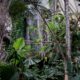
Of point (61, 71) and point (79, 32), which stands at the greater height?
point (79, 32)

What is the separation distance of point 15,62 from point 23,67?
367 millimetres

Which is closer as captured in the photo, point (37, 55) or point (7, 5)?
point (7, 5)

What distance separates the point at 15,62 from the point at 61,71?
183 centimetres

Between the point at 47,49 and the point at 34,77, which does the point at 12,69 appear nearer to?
the point at 34,77

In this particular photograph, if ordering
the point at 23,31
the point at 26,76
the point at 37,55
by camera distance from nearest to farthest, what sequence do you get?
the point at 26,76 → the point at 37,55 → the point at 23,31

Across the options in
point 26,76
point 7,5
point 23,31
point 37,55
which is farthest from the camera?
point 23,31

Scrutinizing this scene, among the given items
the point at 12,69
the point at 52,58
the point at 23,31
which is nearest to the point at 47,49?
the point at 52,58

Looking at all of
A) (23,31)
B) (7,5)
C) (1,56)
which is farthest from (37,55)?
(23,31)

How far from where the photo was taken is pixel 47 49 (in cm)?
1127

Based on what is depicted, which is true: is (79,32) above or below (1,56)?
above

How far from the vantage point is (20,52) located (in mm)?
10922

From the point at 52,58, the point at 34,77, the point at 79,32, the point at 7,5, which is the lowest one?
the point at 34,77

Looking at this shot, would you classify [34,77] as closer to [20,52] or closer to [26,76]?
[26,76]

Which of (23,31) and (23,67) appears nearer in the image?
(23,67)
